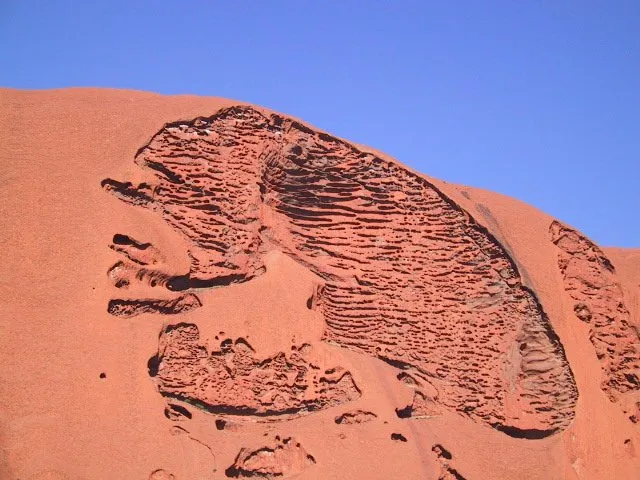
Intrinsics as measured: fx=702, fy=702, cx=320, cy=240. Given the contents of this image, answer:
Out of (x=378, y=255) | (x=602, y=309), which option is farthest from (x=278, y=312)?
(x=602, y=309)

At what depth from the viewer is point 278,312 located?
7.75 m

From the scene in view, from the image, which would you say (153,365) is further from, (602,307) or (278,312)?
(602,307)

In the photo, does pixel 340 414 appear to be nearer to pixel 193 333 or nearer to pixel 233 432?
pixel 233 432

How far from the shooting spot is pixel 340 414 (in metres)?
7.54

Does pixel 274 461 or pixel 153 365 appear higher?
pixel 153 365

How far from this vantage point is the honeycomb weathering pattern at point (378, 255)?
7.64 metres

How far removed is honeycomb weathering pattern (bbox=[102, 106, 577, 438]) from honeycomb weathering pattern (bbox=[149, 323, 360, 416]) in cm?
58

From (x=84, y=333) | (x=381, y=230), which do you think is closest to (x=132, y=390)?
(x=84, y=333)

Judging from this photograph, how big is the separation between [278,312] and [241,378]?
824mm

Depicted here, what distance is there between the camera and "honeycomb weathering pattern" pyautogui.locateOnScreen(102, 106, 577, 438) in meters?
7.64

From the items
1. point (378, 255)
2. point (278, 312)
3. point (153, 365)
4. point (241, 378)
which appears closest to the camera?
point (153, 365)

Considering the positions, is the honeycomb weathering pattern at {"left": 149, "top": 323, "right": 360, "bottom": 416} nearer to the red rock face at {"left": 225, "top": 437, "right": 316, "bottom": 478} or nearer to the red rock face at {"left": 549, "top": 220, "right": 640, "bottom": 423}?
the red rock face at {"left": 225, "top": 437, "right": 316, "bottom": 478}

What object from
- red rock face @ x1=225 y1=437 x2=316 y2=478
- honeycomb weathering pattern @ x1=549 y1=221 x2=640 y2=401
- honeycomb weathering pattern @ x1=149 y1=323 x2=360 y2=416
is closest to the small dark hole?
honeycomb weathering pattern @ x1=149 y1=323 x2=360 y2=416

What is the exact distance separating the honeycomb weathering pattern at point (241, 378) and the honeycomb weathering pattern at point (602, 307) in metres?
2.86
